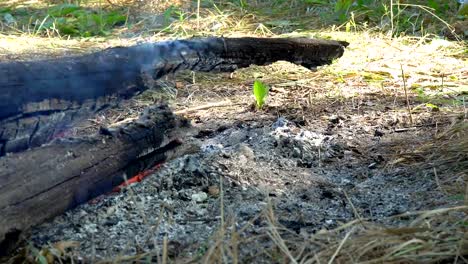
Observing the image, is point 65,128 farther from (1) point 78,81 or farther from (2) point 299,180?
(2) point 299,180

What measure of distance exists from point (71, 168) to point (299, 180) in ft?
2.32

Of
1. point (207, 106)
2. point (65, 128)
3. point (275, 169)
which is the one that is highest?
point (65, 128)

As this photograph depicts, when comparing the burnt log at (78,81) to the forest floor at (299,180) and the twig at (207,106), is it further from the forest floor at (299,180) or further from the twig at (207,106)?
the twig at (207,106)

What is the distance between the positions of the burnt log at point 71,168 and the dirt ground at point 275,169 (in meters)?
0.06

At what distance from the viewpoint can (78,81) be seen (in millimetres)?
2061

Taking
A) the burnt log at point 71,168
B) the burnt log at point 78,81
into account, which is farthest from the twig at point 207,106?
the burnt log at point 71,168

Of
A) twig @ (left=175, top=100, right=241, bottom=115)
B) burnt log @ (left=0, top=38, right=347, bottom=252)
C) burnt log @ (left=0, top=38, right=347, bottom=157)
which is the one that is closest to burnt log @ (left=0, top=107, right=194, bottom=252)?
burnt log @ (left=0, top=38, right=347, bottom=252)

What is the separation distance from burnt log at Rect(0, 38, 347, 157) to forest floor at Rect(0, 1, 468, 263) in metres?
0.25

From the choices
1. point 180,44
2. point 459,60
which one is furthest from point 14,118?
point 459,60

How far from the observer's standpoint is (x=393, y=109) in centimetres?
289

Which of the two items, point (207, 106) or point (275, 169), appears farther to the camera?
point (207, 106)

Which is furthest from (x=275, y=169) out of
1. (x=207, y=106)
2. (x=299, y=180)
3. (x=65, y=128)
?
(x=207, y=106)

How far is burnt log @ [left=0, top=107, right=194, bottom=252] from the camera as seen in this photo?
1.63m

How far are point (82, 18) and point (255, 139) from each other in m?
2.88
